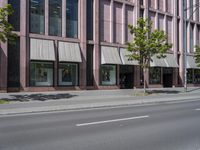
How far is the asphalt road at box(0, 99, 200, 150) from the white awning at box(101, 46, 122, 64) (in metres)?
19.8

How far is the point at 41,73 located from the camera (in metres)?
28.1

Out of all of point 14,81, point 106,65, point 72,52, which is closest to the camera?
point 14,81

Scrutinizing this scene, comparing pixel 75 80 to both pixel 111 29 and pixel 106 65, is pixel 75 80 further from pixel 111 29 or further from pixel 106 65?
pixel 111 29

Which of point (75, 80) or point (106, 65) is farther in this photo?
point (106, 65)

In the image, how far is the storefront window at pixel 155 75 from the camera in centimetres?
3753

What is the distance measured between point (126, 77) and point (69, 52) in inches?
384

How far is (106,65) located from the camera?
32875 mm

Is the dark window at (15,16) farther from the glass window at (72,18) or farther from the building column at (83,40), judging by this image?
the building column at (83,40)

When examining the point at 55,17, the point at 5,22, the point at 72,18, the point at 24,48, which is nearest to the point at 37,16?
the point at 55,17

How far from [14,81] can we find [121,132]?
62.0ft

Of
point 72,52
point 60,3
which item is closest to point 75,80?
point 72,52

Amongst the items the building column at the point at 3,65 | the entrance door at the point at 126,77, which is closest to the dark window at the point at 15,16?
the building column at the point at 3,65

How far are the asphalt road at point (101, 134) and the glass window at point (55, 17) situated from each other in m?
18.2

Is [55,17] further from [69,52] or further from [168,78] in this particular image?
[168,78]
